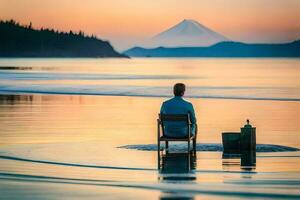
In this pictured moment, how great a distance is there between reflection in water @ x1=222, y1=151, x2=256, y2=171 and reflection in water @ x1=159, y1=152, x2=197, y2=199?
19.7 inches

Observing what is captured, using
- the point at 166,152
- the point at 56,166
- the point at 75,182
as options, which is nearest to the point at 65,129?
the point at 166,152

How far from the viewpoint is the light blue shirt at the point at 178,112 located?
642 inches

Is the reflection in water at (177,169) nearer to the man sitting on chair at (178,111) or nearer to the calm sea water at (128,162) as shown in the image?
the calm sea water at (128,162)

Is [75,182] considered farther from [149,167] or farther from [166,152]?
[166,152]

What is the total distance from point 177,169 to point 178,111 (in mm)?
2147

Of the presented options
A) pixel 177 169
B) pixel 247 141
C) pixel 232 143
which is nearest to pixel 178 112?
pixel 232 143

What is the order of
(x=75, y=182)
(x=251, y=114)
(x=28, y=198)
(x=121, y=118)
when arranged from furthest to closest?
1. (x=251, y=114)
2. (x=121, y=118)
3. (x=75, y=182)
4. (x=28, y=198)

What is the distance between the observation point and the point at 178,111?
651 inches

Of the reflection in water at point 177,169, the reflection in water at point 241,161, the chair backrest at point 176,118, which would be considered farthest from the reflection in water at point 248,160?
the chair backrest at point 176,118

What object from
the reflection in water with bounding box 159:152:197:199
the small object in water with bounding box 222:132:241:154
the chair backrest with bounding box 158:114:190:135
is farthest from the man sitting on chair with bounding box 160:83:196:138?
the small object in water with bounding box 222:132:241:154

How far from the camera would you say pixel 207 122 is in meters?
25.3

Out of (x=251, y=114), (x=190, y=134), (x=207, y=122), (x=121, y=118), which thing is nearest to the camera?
(x=190, y=134)

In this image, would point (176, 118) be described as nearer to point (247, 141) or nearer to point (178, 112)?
point (178, 112)

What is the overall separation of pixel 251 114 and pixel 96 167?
14796mm
